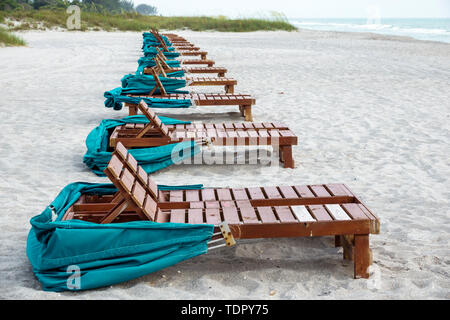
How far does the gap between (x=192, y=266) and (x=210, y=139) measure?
7.72 ft

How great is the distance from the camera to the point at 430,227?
3.97 meters

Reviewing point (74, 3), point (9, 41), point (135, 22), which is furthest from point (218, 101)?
point (74, 3)

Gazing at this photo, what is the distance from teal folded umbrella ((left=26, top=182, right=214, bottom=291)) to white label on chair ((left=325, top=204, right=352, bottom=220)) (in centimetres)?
78

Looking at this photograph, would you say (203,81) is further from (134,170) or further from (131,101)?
(134,170)

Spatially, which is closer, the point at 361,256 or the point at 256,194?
the point at 361,256

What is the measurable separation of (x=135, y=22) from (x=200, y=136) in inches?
1346

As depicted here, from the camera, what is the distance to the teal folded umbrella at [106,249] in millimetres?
3025

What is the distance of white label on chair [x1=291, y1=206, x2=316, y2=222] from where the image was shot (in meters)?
3.20

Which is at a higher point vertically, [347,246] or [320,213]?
[320,213]

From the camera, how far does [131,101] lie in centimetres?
766

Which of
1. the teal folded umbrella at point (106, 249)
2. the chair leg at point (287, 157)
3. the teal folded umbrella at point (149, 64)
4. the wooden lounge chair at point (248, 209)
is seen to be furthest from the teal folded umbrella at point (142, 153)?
the teal folded umbrella at point (149, 64)

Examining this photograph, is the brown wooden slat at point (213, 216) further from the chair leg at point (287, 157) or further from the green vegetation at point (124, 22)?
the green vegetation at point (124, 22)

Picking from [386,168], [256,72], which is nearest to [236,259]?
[386,168]
